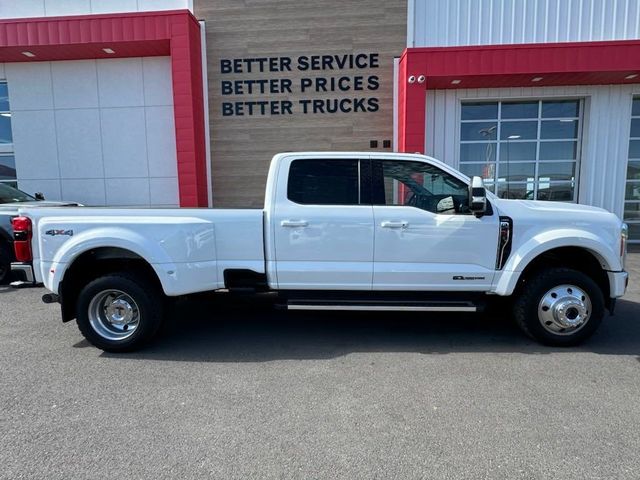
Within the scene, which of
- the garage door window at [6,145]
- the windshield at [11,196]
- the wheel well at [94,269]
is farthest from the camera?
the garage door window at [6,145]

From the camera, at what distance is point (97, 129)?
10.7 m

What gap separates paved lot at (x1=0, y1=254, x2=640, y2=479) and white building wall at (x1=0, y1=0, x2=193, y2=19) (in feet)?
28.5

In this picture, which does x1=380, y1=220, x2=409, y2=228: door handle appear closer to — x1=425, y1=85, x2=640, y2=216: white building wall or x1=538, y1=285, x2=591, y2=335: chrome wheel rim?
x1=538, y1=285, x2=591, y2=335: chrome wheel rim

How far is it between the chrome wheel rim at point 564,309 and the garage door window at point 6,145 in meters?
13.1

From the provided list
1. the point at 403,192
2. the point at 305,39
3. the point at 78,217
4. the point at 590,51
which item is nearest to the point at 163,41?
the point at 305,39

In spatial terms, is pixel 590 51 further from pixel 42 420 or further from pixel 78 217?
pixel 42 420

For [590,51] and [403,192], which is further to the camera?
[590,51]

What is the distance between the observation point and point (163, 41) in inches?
371

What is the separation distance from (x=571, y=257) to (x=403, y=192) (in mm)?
2053

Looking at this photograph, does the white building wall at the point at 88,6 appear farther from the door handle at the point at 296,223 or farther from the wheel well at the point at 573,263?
the wheel well at the point at 573,263

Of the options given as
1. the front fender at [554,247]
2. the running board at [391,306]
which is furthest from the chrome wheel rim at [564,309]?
the running board at [391,306]

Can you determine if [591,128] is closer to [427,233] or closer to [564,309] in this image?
[564,309]

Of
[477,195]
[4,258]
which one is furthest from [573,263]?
[4,258]

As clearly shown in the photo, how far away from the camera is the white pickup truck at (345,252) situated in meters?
4.23
